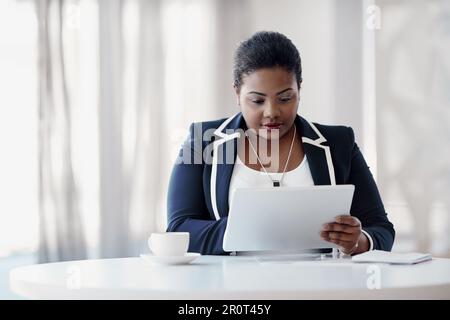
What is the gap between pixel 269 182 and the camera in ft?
6.31

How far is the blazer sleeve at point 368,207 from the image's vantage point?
177 cm

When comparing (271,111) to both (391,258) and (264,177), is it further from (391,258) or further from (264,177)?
(391,258)

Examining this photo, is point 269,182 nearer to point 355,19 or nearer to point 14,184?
point 14,184

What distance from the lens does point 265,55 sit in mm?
1963

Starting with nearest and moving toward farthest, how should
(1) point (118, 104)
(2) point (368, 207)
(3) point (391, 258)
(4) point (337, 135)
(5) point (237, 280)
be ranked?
(5) point (237, 280)
(3) point (391, 258)
(2) point (368, 207)
(4) point (337, 135)
(1) point (118, 104)

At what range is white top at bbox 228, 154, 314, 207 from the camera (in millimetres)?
1922

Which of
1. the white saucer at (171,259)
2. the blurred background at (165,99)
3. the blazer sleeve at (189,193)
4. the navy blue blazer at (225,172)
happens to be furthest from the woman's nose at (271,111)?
the blurred background at (165,99)

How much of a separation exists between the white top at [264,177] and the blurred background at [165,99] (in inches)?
61.0

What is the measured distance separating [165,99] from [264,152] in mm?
1570

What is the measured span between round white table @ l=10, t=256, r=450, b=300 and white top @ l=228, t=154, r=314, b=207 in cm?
44

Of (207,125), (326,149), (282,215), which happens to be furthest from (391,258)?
(207,125)

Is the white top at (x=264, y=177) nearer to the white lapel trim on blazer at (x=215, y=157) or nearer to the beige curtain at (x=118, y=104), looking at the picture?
the white lapel trim on blazer at (x=215, y=157)

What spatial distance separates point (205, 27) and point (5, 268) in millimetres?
1570
